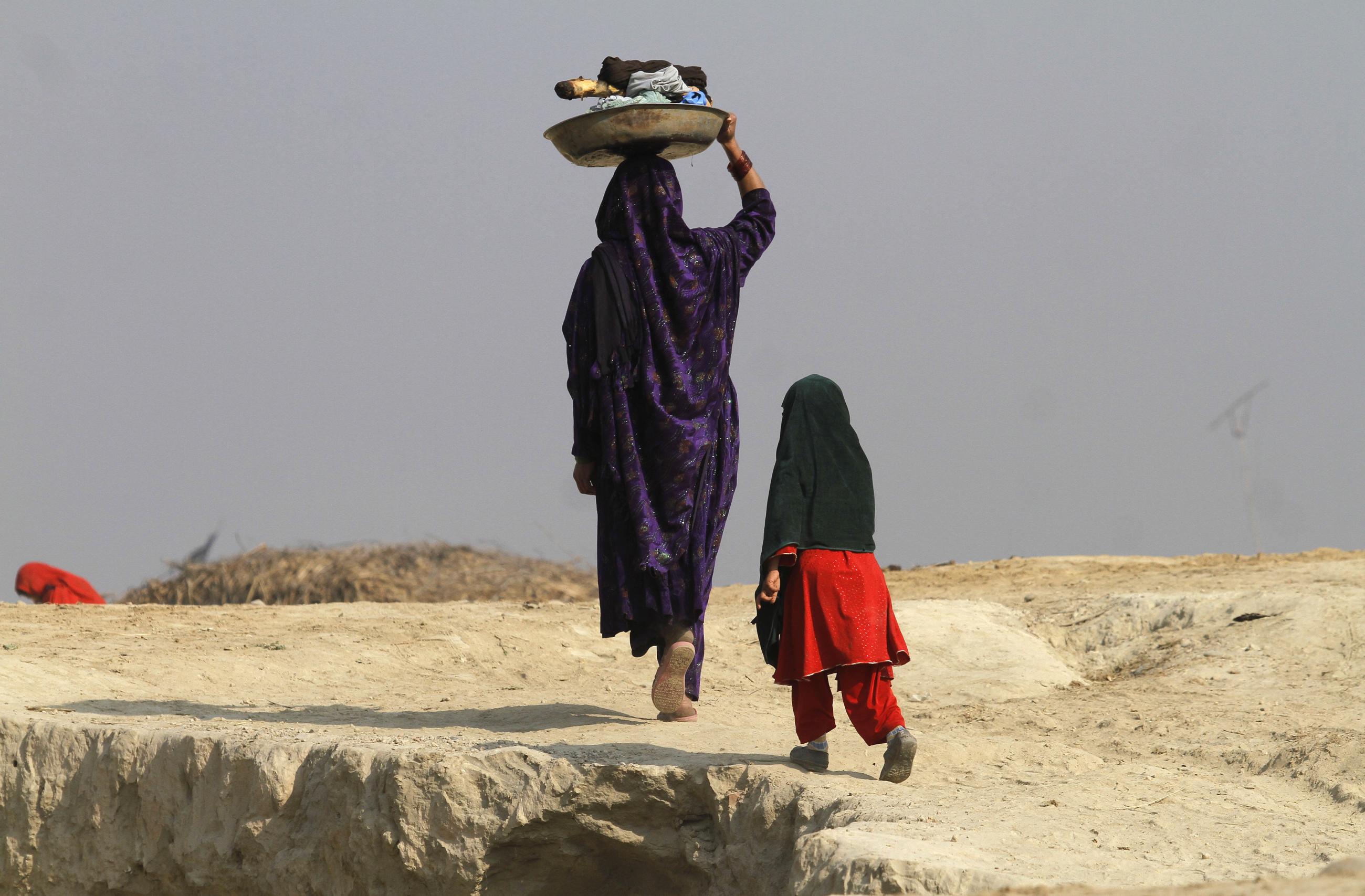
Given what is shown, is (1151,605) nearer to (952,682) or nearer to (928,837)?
(952,682)

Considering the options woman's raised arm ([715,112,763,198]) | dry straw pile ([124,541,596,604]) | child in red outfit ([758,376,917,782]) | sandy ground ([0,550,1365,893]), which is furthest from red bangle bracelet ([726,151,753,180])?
A: dry straw pile ([124,541,596,604])

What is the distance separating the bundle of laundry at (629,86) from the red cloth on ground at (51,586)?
705cm

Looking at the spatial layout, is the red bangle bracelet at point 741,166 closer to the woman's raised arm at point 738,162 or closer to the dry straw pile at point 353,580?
the woman's raised arm at point 738,162

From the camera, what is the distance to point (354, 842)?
Result: 190 inches

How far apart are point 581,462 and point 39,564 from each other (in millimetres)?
7083

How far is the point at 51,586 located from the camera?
10633 millimetres

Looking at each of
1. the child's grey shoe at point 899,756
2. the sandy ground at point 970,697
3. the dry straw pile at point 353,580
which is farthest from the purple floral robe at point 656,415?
the dry straw pile at point 353,580

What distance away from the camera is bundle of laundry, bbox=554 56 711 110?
18.3ft

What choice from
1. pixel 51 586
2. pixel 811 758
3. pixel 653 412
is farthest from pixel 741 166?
pixel 51 586

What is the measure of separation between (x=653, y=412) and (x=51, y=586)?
716 centimetres

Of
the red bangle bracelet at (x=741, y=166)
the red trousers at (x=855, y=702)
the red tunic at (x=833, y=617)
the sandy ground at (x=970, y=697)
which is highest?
the red bangle bracelet at (x=741, y=166)

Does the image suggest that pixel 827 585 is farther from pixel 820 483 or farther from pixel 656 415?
pixel 656 415

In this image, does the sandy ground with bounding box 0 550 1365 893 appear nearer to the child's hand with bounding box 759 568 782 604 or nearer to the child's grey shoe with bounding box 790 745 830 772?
the child's grey shoe with bounding box 790 745 830 772

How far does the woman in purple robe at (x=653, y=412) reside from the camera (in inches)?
217
